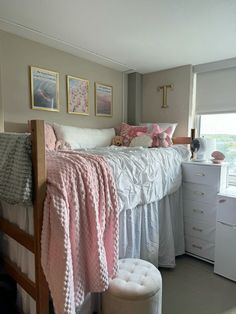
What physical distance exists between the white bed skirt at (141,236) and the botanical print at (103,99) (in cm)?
153

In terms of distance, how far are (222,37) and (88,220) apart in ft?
6.78

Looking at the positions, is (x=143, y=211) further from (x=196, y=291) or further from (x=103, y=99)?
(x=103, y=99)

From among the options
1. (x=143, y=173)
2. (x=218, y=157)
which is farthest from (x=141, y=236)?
(x=218, y=157)

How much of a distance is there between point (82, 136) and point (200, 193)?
1.42 metres

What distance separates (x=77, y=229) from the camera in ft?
3.58

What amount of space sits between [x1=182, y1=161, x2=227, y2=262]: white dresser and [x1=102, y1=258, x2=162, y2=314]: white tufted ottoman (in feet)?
3.48

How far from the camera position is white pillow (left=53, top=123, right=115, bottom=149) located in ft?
7.52

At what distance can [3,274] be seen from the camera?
56.5 inches

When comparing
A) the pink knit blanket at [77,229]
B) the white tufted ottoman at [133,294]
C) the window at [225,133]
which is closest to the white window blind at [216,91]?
the window at [225,133]

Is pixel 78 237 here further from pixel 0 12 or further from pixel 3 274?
pixel 0 12

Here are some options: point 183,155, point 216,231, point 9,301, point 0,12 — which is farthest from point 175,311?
point 0,12

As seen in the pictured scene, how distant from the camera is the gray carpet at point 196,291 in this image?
154cm

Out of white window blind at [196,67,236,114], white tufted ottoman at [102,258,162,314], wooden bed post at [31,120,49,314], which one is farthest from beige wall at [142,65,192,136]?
wooden bed post at [31,120,49,314]

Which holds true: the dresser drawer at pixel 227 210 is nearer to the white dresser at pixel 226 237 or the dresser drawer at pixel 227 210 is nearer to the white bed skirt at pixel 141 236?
the white dresser at pixel 226 237
